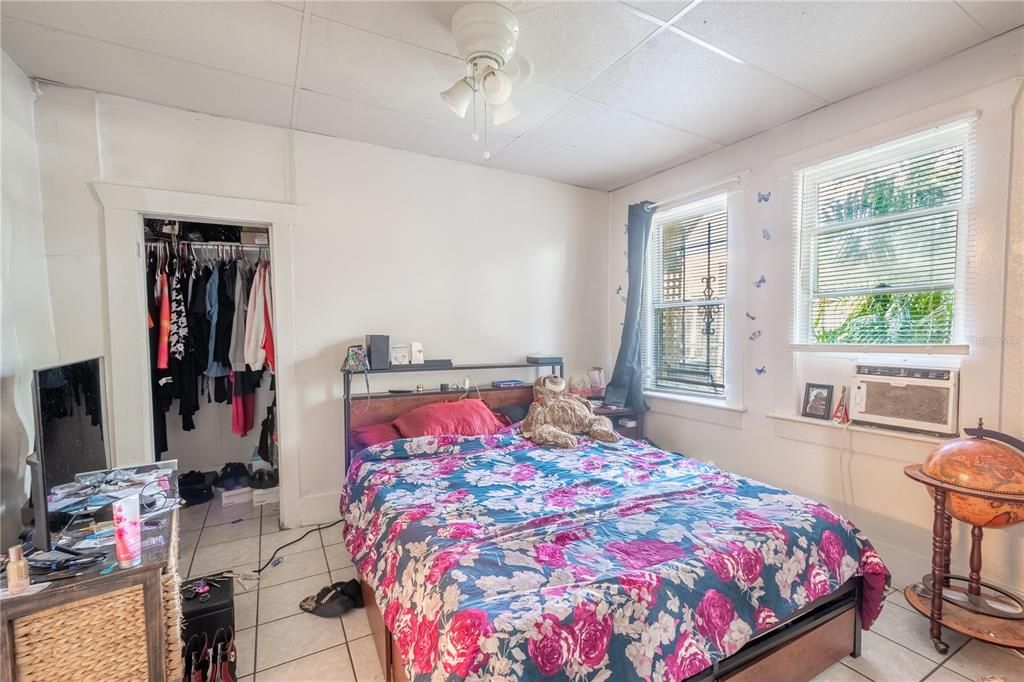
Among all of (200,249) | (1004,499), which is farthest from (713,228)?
(200,249)

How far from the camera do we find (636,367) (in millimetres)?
3877

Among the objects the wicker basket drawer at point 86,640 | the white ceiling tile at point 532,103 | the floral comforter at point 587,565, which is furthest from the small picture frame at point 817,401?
the wicker basket drawer at point 86,640

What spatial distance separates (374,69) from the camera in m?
2.27

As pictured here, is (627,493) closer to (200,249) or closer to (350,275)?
(350,275)

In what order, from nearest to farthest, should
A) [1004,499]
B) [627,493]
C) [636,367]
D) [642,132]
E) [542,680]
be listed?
[542,680] < [1004,499] < [627,493] < [642,132] < [636,367]

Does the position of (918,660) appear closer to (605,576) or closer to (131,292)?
(605,576)

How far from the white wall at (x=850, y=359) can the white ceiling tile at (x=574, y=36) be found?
1.48 meters

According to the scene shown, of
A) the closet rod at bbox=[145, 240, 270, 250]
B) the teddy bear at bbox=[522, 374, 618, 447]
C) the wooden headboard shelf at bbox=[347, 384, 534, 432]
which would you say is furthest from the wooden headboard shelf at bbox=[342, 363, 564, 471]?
the closet rod at bbox=[145, 240, 270, 250]

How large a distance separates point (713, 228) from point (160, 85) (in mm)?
3676

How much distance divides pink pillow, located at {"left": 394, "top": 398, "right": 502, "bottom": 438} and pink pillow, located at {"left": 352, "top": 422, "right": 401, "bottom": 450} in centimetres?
6

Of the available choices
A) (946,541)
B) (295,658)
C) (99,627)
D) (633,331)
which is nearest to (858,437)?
(946,541)

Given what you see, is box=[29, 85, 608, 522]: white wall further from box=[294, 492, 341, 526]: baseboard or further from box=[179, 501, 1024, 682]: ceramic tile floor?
box=[179, 501, 1024, 682]: ceramic tile floor

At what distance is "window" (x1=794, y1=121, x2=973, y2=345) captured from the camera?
2.27 metres

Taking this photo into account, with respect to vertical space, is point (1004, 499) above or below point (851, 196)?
below
